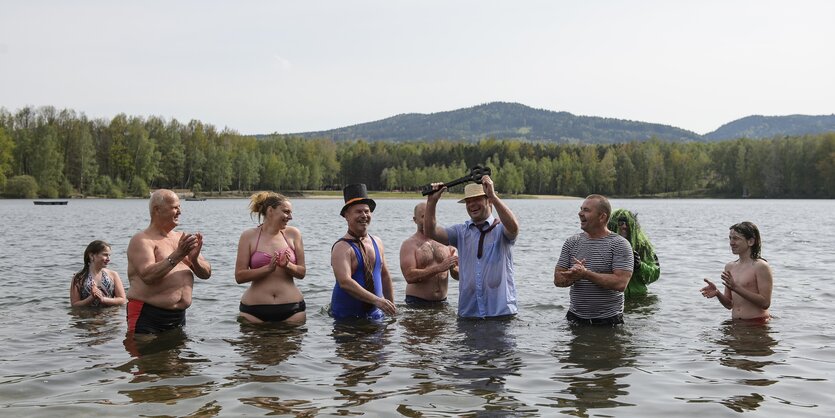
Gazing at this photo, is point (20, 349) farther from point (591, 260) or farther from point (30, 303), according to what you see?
point (591, 260)

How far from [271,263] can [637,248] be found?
6258 millimetres

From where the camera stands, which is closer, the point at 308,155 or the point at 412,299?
the point at 412,299

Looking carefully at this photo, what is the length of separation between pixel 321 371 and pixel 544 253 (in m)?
20.6

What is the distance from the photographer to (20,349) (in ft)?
32.2

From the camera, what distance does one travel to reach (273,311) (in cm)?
1012

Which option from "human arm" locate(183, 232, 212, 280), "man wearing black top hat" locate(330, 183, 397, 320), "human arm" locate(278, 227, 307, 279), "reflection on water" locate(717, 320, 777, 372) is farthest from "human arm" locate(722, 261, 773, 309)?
"human arm" locate(183, 232, 212, 280)

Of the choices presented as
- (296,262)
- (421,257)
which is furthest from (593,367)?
(296,262)

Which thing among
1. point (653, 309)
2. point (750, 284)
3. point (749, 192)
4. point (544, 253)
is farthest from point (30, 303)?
point (749, 192)

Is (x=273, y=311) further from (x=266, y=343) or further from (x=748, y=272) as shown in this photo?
(x=748, y=272)

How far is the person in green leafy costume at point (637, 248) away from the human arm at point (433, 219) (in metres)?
3.64

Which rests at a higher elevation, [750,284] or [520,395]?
[750,284]

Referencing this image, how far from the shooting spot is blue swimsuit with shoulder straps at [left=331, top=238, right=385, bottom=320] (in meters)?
9.83

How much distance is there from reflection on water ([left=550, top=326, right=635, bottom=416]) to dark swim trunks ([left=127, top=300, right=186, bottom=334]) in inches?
194

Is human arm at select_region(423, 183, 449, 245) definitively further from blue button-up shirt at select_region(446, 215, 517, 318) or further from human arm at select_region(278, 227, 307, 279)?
human arm at select_region(278, 227, 307, 279)
